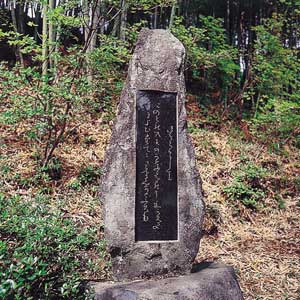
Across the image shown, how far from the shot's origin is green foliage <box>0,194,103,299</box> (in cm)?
218

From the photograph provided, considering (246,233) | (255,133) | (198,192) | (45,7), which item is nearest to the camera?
(198,192)

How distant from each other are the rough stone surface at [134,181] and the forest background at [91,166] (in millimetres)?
215

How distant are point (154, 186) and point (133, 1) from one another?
269 centimetres

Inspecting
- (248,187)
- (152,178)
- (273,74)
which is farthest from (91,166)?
(273,74)

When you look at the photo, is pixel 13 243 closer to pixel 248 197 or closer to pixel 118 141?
pixel 118 141

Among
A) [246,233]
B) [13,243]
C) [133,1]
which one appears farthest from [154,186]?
[133,1]

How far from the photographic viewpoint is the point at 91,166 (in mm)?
5164

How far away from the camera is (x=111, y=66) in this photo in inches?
227

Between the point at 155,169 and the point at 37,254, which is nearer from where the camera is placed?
the point at 37,254

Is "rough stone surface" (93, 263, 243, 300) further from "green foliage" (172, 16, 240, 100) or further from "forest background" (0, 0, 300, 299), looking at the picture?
"green foliage" (172, 16, 240, 100)

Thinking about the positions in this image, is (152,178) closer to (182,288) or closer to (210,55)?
(182,288)

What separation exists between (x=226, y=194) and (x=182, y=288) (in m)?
2.94

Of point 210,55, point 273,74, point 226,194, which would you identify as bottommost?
point 226,194

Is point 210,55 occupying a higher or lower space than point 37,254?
higher
